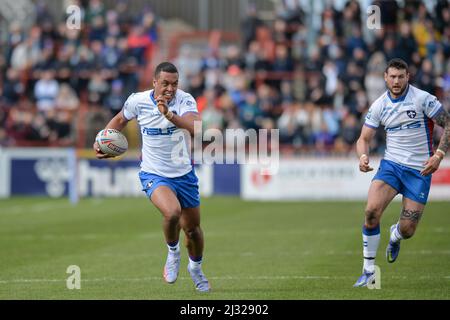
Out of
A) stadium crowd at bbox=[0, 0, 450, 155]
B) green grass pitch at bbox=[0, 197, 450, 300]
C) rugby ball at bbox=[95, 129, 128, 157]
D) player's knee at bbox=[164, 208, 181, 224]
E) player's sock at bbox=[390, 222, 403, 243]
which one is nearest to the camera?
player's knee at bbox=[164, 208, 181, 224]

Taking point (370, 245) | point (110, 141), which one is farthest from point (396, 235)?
point (110, 141)

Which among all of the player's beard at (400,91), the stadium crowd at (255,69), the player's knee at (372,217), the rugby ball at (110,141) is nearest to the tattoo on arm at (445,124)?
the player's beard at (400,91)

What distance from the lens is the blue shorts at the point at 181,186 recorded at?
10820 mm

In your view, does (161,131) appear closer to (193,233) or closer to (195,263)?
(193,233)

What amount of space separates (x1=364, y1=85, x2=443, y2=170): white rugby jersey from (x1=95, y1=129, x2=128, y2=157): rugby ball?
3.02 m

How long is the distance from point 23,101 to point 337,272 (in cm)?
1943

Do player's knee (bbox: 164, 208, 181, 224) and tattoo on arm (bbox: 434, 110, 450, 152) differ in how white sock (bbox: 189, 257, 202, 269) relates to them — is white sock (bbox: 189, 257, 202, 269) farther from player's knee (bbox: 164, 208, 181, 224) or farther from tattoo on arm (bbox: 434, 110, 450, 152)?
tattoo on arm (bbox: 434, 110, 450, 152)

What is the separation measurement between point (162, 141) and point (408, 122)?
9.95 feet

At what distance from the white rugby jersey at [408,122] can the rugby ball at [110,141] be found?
9.90ft

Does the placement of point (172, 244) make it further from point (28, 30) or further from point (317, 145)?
point (28, 30)

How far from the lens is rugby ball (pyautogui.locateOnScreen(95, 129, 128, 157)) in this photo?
1110 cm

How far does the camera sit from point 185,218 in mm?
10883

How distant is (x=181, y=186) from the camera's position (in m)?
10.8

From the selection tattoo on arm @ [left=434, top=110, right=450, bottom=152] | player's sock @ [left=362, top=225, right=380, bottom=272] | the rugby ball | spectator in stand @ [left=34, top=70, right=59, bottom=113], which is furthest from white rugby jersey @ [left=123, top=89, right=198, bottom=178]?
spectator in stand @ [left=34, top=70, right=59, bottom=113]
